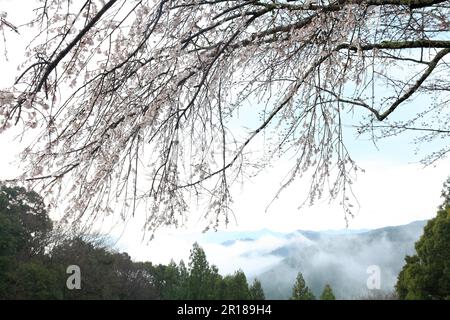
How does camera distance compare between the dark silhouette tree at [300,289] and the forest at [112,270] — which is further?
the dark silhouette tree at [300,289]

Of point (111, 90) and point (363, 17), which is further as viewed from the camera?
point (111, 90)

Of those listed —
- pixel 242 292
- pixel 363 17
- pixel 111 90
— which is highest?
pixel 363 17

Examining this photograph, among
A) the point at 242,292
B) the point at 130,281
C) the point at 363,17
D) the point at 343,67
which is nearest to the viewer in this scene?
the point at 363,17

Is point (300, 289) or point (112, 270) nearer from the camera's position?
point (112, 270)

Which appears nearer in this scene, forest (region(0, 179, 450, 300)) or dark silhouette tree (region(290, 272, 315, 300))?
forest (region(0, 179, 450, 300))

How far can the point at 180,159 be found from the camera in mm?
3271

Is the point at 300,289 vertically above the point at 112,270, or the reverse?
the point at 112,270

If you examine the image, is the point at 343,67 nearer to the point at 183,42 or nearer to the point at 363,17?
the point at 363,17

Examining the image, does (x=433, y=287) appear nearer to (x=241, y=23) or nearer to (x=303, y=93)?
(x=303, y=93)

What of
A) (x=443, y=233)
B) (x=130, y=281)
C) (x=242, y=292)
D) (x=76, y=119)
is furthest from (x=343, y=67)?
(x=242, y=292)

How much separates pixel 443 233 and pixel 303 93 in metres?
11.3

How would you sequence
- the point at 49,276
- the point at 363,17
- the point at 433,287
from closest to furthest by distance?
the point at 363,17 < the point at 433,287 < the point at 49,276

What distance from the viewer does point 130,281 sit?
26875 millimetres

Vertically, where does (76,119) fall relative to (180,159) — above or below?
above
